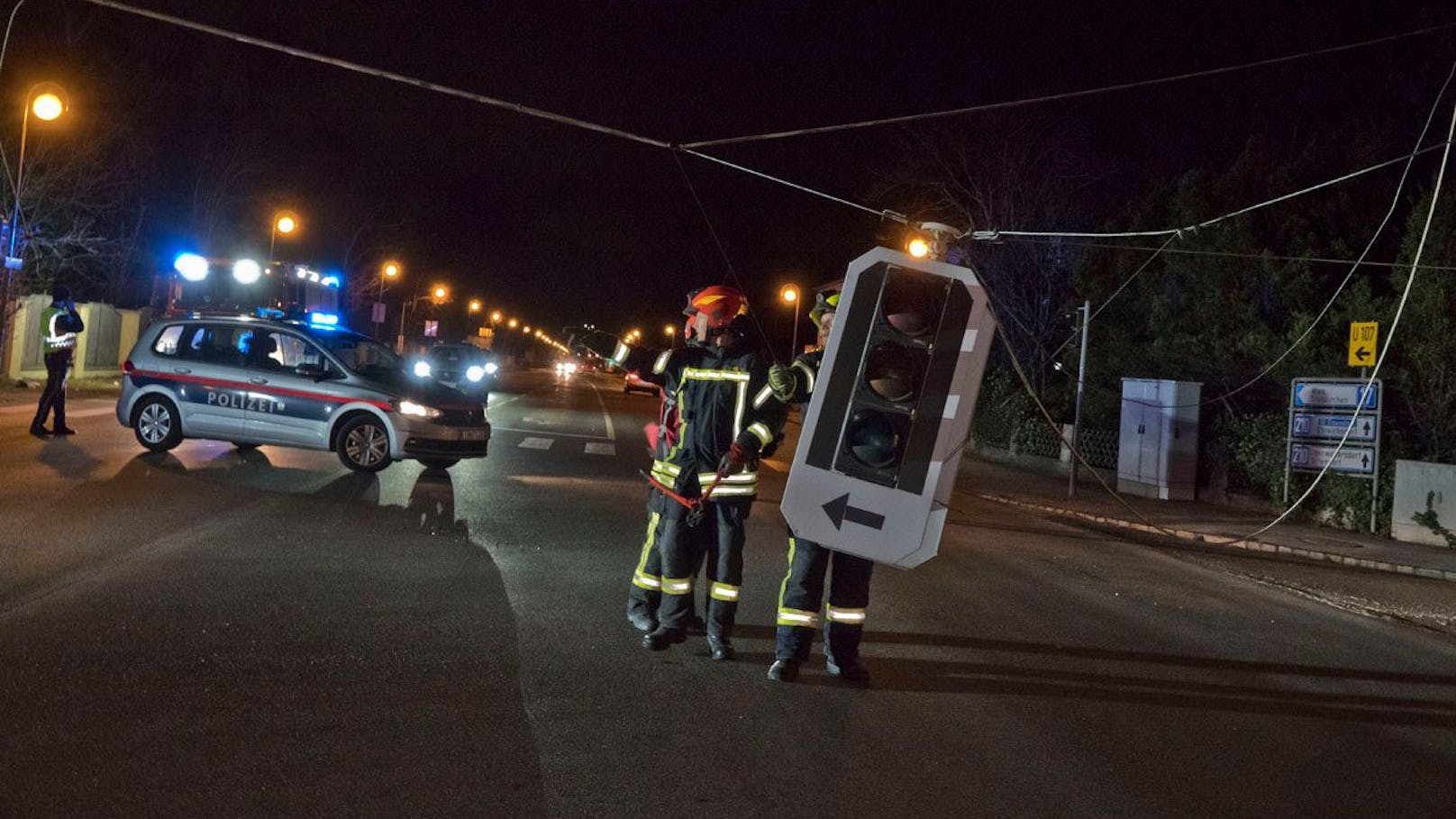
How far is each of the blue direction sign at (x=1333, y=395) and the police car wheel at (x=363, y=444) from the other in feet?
38.1

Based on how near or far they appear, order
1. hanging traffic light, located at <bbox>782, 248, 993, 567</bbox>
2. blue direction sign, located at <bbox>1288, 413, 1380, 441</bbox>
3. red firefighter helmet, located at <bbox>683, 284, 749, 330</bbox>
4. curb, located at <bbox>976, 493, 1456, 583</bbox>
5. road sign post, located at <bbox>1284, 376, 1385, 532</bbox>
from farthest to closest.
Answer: blue direction sign, located at <bbox>1288, 413, 1380, 441</bbox> → road sign post, located at <bbox>1284, 376, 1385, 532</bbox> → curb, located at <bbox>976, 493, 1456, 583</bbox> → red firefighter helmet, located at <bbox>683, 284, 749, 330</bbox> → hanging traffic light, located at <bbox>782, 248, 993, 567</bbox>

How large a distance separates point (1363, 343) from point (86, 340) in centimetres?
3027

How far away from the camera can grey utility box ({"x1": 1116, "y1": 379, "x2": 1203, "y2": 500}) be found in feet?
60.0

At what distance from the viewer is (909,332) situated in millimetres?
5895

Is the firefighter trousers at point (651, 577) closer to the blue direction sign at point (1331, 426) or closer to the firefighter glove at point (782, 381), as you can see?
the firefighter glove at point (782, 381)

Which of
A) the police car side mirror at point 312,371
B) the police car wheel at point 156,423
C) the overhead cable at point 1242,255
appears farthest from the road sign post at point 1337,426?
the police car wheel at point 156,423

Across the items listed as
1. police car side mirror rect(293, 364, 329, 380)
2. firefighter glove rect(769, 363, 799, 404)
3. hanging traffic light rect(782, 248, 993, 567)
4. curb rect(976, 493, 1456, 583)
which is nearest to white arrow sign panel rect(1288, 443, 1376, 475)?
curb rect(976, 493, 1456, 583)

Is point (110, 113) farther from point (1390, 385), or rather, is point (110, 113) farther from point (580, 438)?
point (1390, 385)

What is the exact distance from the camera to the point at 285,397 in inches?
524

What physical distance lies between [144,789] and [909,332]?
3.79 m

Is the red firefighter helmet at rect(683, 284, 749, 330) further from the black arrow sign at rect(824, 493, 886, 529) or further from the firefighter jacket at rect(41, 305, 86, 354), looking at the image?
the firefighter jacket at rect(41, 305, 86, 354)

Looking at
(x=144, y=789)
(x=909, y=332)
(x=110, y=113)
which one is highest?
(x=110, y=113)

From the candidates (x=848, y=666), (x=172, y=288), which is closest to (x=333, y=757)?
(x=848, y=666)

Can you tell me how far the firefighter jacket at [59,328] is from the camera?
14523 mm
